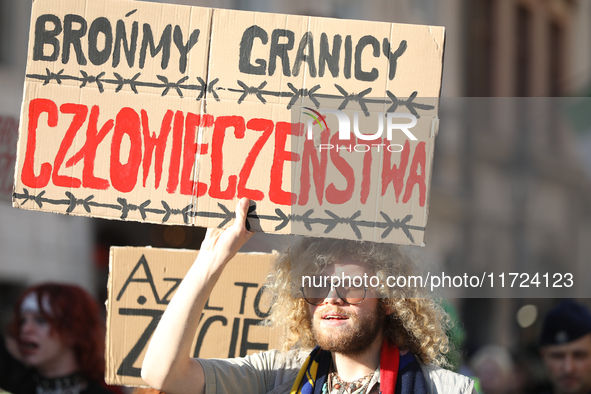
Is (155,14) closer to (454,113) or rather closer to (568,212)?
(454,113)

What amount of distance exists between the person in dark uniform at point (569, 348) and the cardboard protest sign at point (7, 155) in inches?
112

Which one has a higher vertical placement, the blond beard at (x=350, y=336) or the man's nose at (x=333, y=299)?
the man's nose at (x=333, y=299)

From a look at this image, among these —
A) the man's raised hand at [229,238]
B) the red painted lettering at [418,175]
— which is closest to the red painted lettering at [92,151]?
the man's raised hand at [229,238]

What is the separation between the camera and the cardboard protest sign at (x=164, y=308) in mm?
2455

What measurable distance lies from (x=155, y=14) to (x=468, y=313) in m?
13.1

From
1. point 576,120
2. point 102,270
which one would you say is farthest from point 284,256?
point 102,270

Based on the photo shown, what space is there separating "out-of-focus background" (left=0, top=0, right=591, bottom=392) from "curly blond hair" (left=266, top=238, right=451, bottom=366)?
102 inches

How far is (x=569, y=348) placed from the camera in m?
3.58

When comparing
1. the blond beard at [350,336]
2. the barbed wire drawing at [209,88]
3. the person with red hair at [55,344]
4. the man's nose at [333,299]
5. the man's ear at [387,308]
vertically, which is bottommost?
the person with red hair at [55,344]

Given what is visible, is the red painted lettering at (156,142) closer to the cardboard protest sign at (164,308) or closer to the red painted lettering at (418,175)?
the cardboard protest sign at (164,308)

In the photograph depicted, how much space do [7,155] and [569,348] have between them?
2956 millimetres

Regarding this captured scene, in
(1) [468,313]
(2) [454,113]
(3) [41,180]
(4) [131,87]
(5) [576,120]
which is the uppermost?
(2) [454,113]

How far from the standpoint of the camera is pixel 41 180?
204 cm

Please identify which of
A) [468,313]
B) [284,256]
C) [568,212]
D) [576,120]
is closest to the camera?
[284,256]
